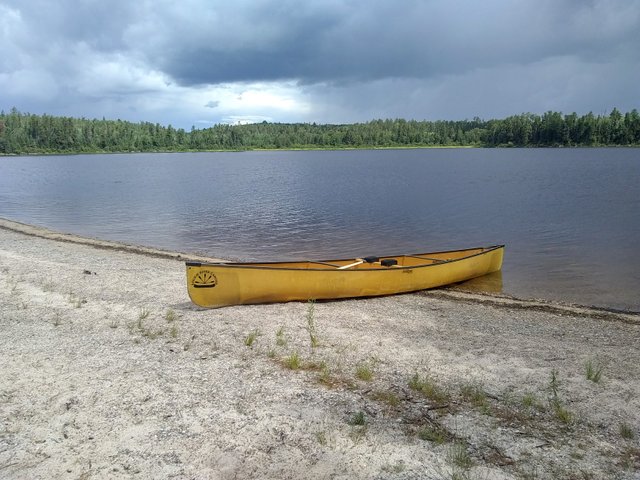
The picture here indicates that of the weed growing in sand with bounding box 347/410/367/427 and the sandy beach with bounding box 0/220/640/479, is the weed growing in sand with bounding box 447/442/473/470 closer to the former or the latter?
the sandy beach with bounding box 0/220/640/479

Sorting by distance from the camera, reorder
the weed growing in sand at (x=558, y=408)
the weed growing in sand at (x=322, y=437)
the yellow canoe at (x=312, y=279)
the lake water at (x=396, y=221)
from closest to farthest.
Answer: the weed growing in sand at (x=322, y=437), the weed growing in sand at (x=558, y=408), the yellow canoe at (x=312, y=279), the lake water at (x=396, y=221)

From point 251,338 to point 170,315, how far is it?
8.40 feet

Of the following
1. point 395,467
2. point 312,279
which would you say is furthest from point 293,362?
point 312,279

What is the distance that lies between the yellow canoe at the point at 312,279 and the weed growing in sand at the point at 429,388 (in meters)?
4.84

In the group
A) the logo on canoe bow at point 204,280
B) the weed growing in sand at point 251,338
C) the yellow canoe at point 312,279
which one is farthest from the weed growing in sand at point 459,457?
the logo on canoe bow at point 204,280

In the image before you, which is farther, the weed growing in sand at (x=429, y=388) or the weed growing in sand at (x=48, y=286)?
the weed growing in sand at (x=48, y=286)

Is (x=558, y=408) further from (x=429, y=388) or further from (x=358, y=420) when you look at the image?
(x=358, y=420)

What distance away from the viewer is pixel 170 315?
10836 mm

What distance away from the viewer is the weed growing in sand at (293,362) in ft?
26.8

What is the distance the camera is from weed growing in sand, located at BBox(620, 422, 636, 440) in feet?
20.2

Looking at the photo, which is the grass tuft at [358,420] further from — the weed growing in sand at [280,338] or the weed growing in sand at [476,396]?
the weed growing in sand at [280,338]

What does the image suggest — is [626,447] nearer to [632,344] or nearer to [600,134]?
[632,344]

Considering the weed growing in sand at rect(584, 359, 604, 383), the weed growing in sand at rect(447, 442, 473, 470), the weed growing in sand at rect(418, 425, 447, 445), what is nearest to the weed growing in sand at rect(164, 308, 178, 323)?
the weed growing in sand at rect(418, 425, 447, 445)

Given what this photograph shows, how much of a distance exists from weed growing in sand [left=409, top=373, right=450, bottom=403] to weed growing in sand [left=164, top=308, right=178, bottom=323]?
545cm
